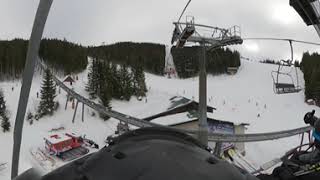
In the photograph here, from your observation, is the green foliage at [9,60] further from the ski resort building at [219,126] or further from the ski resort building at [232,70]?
the ski resort building at [232,70]

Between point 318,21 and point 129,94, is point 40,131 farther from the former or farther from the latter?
point 318,21

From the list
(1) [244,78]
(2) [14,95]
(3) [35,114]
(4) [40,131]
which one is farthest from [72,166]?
(1) [244,78]

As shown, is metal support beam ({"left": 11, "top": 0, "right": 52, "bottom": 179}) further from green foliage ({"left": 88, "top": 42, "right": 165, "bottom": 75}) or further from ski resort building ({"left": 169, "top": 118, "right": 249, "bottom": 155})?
green foliage ({"left": 88, "top": 42, "right": 165, "bottom": 75})

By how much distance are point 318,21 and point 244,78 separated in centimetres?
5832

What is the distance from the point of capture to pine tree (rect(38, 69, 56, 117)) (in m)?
28.4

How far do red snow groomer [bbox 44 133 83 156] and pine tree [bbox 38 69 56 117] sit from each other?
9206 mm

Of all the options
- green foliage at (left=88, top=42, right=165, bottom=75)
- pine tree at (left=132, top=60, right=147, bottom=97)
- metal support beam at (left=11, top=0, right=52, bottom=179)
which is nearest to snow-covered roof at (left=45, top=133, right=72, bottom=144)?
pine tree at (left=132, top=60, right=147, bottom=97)

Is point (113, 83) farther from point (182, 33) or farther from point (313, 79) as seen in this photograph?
point (182, 33)

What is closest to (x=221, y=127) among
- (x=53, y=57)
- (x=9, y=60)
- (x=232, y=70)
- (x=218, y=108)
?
(x=218, y=108)

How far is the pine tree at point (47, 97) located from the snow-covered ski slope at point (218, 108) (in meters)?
0.74

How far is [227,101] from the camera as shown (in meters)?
45.8

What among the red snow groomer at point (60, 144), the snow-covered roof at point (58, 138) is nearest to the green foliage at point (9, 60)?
the snow-covered roof at point (58, 138)

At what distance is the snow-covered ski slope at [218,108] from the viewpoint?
73.3ft

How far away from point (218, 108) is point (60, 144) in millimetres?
26744
